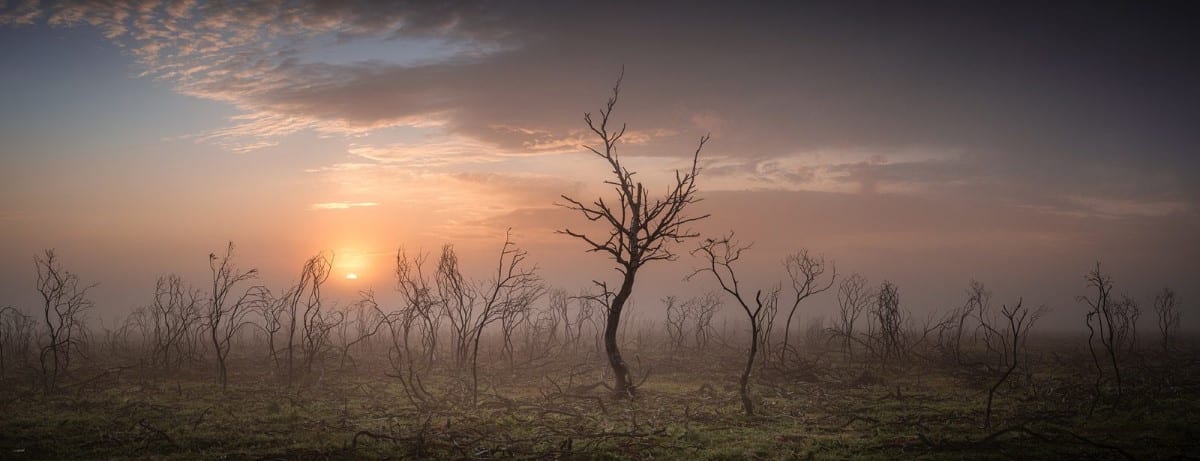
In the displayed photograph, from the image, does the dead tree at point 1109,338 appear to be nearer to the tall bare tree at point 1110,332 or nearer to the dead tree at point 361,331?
the tall bare tree at point 1110,332

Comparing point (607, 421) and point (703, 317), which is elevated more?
point (703, 317)

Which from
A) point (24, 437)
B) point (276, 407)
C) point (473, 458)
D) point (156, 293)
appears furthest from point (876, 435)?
point (156, 293)

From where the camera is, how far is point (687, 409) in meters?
18.1

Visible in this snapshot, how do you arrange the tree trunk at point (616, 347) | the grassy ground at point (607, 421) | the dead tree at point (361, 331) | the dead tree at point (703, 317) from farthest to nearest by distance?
the dead tree at point (703, 317)
the dead tree at point (361, 331)
the tree trunk at point (616, 347)
the grassy ground at point (607, 421)

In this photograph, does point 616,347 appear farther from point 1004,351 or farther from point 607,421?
point 1004,351

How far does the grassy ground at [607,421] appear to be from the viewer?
13.1 metres

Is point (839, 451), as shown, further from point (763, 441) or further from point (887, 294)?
point (887, 294)

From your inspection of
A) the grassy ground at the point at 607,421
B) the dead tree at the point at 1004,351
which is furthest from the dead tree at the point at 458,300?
the dead tree at the point at 1004,351

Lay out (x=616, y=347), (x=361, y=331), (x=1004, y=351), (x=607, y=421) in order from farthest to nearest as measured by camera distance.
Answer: (x=361, y=331) → (x=1004, y=351) → (x=616, y=347) → (x=607, y=421)

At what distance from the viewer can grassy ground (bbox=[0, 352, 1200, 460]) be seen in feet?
43.0

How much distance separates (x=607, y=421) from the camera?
17.1 metres

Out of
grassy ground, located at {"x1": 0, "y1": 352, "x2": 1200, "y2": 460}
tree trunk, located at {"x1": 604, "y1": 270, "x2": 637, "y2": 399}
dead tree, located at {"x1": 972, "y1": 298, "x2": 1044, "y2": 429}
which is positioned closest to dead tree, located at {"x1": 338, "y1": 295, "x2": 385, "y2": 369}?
grassy ground, located at {"x1": 0, "y1": 352, "x2": 1200, "y2": 460}

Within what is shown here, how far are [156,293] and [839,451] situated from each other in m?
33.7

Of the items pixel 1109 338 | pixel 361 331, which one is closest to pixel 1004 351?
pixel 1109 338
